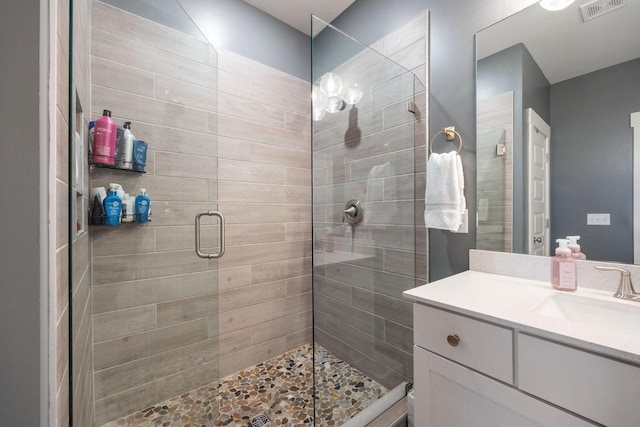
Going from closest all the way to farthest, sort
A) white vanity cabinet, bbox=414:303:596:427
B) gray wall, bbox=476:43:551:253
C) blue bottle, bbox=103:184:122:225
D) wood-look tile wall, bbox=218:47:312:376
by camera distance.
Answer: white vanity cabinet, bbox=414:303:596:427
gray wall, bbox=476:43:551:253
blue bottle, bbox=103:184:122:225
wood-look tile wall, bbox=218:47:312:376

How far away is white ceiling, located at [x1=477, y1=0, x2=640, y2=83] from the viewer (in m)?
0.95

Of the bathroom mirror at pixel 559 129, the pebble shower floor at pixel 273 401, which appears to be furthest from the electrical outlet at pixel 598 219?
→ the pebble shower floor at pixel 273 401

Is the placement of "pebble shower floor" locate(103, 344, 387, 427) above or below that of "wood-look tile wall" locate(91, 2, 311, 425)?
below

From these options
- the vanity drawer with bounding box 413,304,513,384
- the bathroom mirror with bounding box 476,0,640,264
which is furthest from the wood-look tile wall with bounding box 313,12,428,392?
the vanity drawer with bounding box 413,304,513,384

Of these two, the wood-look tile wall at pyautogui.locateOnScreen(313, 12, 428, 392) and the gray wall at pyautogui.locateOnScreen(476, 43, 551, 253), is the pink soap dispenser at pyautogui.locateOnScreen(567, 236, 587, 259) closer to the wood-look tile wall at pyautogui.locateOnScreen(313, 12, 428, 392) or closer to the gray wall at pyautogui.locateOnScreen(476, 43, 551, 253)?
the gray wall at pyautogui.locateOnScreen(476, 43, 551, 253)

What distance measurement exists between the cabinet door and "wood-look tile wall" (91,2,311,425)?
1236 mm

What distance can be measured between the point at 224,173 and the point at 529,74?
68.7 inches

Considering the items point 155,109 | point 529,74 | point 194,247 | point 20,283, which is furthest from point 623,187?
point 155,109

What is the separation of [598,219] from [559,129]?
0.38m

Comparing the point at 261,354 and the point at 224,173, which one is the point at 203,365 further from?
the point at 224,173

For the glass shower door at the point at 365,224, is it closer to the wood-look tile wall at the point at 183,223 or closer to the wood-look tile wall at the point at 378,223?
the wood-look tile wall at the point at 378,223

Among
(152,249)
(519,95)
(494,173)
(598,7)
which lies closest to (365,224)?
(494,173)

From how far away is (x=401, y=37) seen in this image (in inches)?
63.3

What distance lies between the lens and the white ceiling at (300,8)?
1.93 metres
